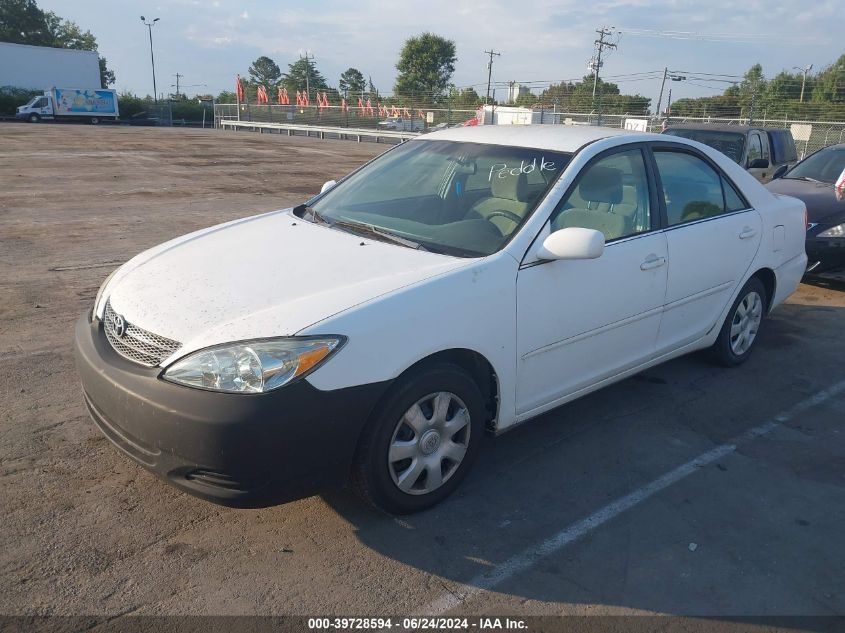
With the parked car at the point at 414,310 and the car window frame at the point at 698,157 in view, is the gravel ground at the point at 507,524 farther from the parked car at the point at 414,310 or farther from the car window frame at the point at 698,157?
the car window frame at the point at 698,157

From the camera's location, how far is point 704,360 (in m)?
5.11

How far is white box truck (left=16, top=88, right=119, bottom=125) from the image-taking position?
48500 mm

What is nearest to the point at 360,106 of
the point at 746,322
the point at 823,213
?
the point at 823,213

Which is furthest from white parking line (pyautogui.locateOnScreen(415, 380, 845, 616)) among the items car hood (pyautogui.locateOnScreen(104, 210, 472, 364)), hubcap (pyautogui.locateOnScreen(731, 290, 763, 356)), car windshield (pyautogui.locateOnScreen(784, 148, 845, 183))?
car windshield (pyautogui.locateOnScreen(784, 148, 845, 183))

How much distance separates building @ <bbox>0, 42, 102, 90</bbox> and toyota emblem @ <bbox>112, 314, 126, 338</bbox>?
65.6 meters

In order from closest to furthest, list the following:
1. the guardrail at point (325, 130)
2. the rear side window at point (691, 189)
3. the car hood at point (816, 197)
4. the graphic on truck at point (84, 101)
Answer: the rear side window at point (691, 189)
the car hood at point (816, 197)
the guardrail at point (325, 130)
the graphic on truck at point (84, 101)

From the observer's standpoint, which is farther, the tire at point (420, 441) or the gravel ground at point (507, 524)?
the tire at point (420, 441)

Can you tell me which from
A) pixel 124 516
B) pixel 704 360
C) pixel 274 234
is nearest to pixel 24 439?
pixel 124 516

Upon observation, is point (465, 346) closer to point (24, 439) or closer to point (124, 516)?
point (124, 516)

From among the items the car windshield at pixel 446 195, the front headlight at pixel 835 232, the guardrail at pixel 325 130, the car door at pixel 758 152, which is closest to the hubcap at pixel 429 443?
the car windshield at pixel 446 195

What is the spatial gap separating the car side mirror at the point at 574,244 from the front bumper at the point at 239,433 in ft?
3.57

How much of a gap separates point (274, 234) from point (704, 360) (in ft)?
10.8

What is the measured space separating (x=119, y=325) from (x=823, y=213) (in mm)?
7024

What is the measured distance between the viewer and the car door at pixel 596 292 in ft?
10.9
